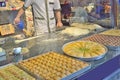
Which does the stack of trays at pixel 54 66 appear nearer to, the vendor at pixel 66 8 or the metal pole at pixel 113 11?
the metal pole at pixel 113 11

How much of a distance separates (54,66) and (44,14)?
1362 millimetres

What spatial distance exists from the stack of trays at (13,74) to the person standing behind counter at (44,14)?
1309 millimetres

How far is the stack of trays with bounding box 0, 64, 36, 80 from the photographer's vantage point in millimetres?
1046

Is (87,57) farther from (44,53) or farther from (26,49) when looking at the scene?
(26,49)

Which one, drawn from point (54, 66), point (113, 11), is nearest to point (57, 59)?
point (54, 66)

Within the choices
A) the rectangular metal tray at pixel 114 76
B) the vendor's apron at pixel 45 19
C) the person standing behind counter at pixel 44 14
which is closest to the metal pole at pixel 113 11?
the person standing behind counter at pixel 44 14

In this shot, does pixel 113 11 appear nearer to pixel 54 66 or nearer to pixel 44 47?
pixel 44 47

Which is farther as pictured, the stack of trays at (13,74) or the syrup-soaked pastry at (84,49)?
the syrup-soaked pastry at (84,49)

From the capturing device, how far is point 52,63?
4.08 feet

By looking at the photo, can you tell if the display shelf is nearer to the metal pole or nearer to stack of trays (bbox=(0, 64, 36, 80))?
stack of trays (bbox=(0, 64, 36, 80))

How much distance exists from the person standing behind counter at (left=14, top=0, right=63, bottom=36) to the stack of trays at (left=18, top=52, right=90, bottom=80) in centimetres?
113

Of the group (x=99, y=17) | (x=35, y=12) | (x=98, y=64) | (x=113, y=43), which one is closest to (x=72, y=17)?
(x=99, y=17)

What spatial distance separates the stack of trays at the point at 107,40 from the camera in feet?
5.01

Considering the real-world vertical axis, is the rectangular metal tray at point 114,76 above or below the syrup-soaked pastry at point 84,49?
below
